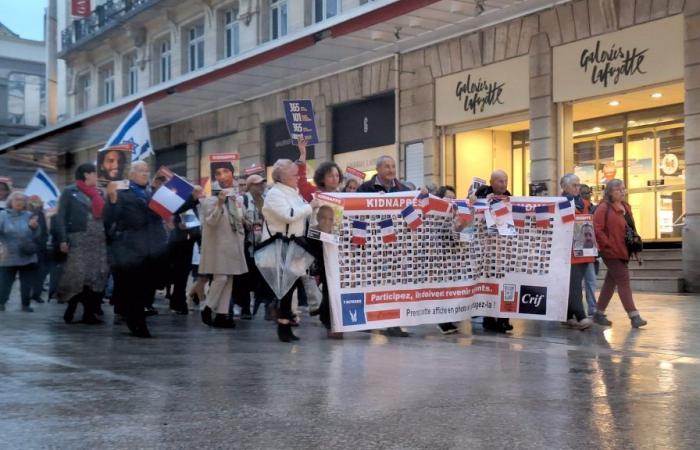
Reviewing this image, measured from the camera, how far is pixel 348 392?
561 centimetres

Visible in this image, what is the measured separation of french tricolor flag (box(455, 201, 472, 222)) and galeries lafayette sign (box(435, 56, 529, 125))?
889 centimetres

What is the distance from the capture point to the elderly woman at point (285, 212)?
26.9 ft

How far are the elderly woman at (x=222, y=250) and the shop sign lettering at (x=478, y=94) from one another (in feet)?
31.0

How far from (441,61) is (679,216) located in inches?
229

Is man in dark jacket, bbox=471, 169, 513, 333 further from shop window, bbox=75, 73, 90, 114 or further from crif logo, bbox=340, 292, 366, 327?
shop window, bbox=75, 73, 90, 114

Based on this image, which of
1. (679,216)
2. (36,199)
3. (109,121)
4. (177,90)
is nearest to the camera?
(36,199)

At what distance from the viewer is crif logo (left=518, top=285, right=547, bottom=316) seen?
9.47m

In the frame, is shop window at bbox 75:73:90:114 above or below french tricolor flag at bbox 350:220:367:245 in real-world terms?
above

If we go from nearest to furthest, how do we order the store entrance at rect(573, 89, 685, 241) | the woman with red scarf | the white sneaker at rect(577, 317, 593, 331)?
the white sneaker at rect(577, 317, 593, 331) < the woman with red scarf < the store entrance at rect(573, 89, 685, 241)

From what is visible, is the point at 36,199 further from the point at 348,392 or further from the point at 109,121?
the point at 109,121

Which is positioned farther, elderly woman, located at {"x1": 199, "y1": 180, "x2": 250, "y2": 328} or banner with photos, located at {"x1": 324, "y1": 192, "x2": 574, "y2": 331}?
elderly woman, located at {"x1": 199, "y1": 180, "x2": 250, "y2": 328}

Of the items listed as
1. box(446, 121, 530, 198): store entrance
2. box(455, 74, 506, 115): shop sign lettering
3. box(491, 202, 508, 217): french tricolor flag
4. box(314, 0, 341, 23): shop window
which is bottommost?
box(491, 202, 508, 217): french tricolor flag

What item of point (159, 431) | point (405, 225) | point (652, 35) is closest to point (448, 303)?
point (405, 225)

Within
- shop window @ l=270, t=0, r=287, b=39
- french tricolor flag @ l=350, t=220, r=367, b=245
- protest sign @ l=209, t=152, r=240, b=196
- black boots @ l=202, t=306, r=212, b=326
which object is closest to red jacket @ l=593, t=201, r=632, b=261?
french tricolor flag @ l=350, t=220, r=367, b=245
